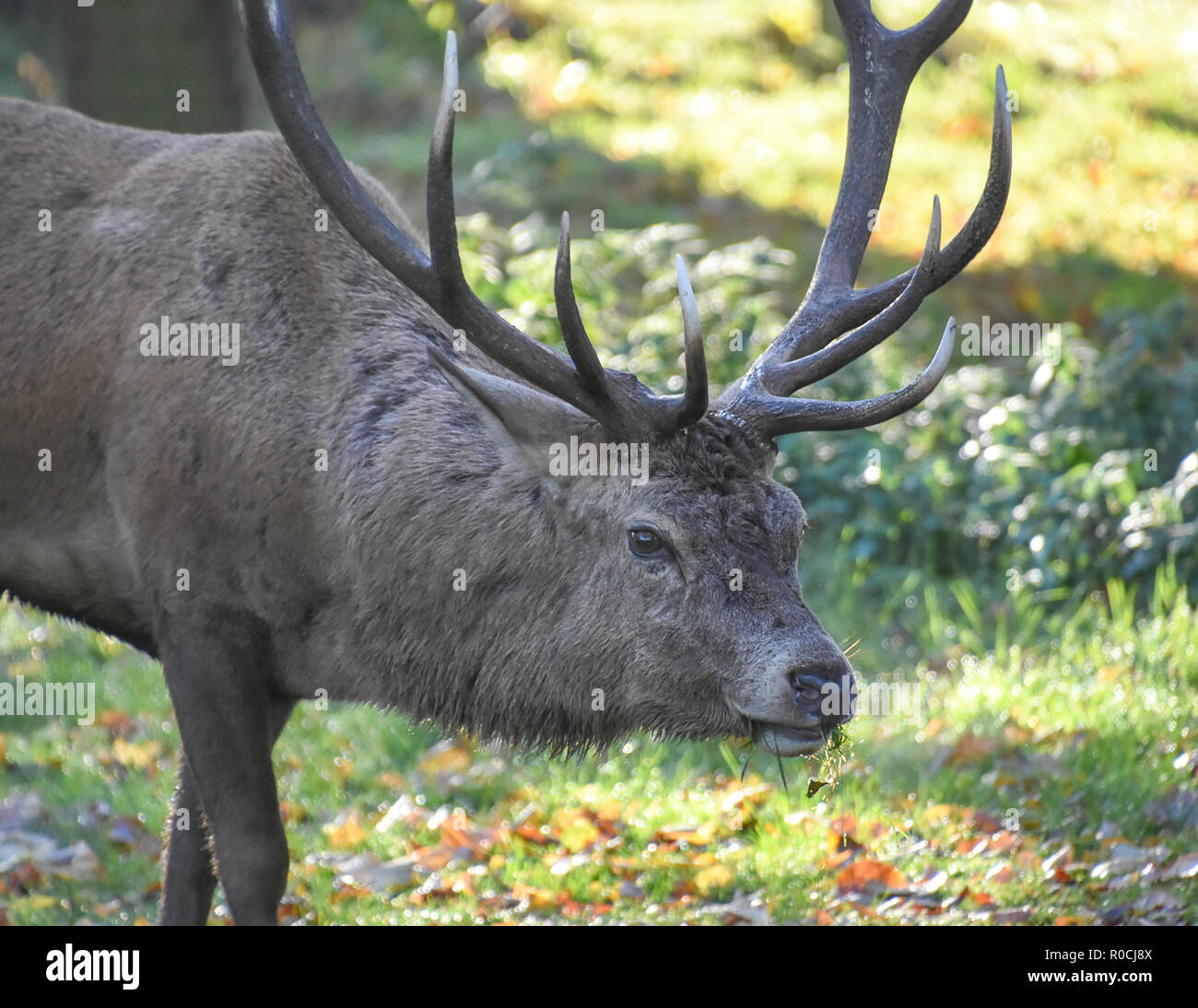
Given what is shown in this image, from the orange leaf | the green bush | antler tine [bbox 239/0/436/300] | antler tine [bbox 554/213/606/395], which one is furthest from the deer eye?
the green bush

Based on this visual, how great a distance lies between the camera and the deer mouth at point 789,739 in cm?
385

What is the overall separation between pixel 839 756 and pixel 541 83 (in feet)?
36.1

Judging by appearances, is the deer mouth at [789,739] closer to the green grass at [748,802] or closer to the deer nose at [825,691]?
the deer nose at [825,691]

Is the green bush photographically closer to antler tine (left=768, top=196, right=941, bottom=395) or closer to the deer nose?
antler tine (left=768, top=196, right=941, bottom=395)

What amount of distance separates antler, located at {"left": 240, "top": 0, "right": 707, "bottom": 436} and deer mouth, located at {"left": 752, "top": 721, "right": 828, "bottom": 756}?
2.70ft

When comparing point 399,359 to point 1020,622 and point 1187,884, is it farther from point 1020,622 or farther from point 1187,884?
point 1020,622

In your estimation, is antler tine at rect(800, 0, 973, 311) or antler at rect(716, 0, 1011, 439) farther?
antler tine at rect(800, 0, 973, 311)

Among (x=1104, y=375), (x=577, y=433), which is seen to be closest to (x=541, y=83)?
(x=1104, y=375)

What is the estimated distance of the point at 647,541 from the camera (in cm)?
409

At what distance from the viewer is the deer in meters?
4.05

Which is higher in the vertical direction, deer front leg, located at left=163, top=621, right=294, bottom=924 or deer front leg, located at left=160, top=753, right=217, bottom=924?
deer front leg, located at left=163, top=621, right=294, bottom=924

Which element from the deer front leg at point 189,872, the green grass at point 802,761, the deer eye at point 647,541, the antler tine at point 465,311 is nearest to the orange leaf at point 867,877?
the green grass at point 802,761

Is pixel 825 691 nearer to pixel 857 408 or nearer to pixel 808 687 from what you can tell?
pixel 808 687

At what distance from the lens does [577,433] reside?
4246 millimetres
